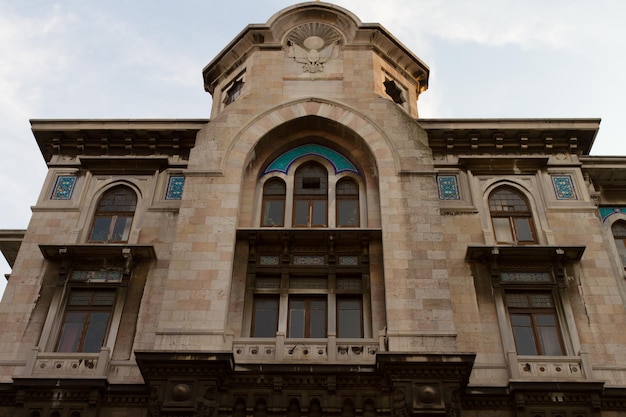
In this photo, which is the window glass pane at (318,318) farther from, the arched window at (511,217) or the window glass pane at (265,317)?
the arched window at (511,217)

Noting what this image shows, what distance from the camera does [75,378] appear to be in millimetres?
18406

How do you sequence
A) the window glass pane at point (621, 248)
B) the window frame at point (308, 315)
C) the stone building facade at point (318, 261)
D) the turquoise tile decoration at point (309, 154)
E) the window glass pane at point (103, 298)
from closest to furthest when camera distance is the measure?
the stone building facade at point (318, 261) < the window frame at point (308, 315) < the window glass pane at point (103, 298) < the window glass pane at point (621, 248) < the turquoise tile decoration at point (309, 154)

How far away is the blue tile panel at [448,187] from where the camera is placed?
2345 centimetres

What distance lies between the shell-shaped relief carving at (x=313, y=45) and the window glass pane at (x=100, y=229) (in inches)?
384

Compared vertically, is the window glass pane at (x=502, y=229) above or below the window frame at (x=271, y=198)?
below

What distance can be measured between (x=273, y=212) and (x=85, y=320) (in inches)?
280

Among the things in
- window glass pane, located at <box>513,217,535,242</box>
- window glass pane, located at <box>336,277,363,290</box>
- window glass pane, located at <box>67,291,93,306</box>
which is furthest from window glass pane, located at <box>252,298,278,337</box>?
window glass pane, located at <box>513,217,535,242</box>

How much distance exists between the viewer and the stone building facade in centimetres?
1809

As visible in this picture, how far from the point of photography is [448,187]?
77.9 feet

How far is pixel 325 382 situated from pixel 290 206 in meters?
7.12

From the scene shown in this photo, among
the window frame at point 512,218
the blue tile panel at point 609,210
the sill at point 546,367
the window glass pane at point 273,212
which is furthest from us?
the blue tile panel at point 609,210

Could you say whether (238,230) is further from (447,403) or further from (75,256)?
(447,403)

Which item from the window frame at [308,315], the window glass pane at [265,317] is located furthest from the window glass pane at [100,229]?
the window frame at [308,315]

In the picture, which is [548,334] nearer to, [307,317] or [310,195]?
[307,317]
